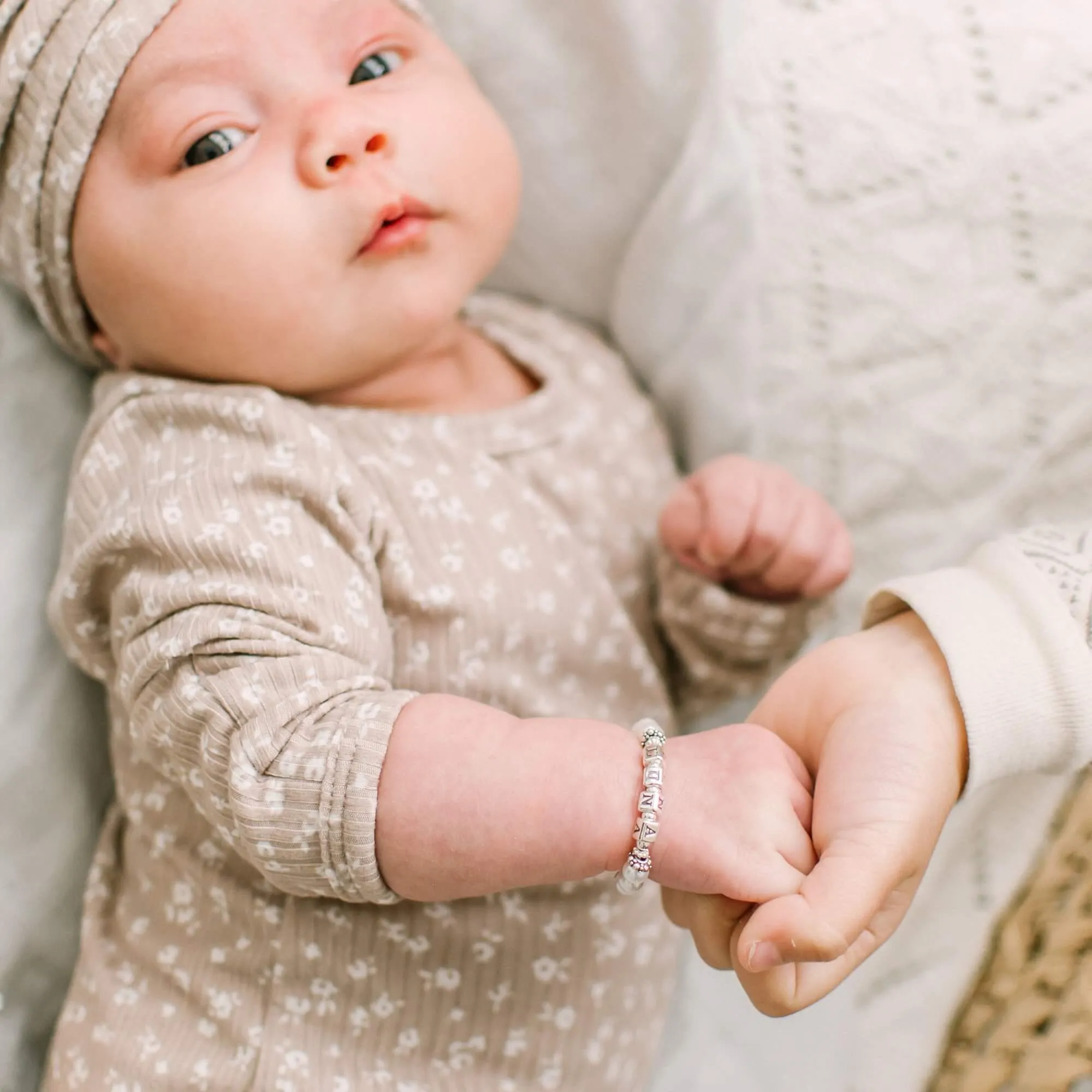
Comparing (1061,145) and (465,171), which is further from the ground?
(465,171)

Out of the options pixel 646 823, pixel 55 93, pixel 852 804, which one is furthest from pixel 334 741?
pixel 55 93

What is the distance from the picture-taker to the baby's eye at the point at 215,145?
82cm

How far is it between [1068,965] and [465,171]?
2.56 ft

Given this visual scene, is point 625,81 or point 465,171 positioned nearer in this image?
point 465,171

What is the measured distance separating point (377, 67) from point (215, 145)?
0.16 metres

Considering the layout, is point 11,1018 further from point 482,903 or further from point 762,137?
point 762,137

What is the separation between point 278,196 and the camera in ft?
2.65

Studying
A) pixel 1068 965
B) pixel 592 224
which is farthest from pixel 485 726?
pixel 592 224

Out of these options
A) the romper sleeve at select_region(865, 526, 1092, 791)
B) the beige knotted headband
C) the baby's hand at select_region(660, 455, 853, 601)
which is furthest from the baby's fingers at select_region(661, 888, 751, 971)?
the beige knotted headband

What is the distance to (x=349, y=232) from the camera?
32.3 inches

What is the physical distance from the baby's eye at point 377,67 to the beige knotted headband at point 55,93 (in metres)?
0.14

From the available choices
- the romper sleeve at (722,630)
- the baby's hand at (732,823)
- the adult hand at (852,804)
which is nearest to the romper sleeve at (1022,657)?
the adult hand at (852,804)

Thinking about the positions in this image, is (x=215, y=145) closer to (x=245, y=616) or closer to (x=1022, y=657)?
(x=245, y=616)

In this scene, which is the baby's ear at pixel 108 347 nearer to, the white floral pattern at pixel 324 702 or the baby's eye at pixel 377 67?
the white floral pattern at pixel 324 702
